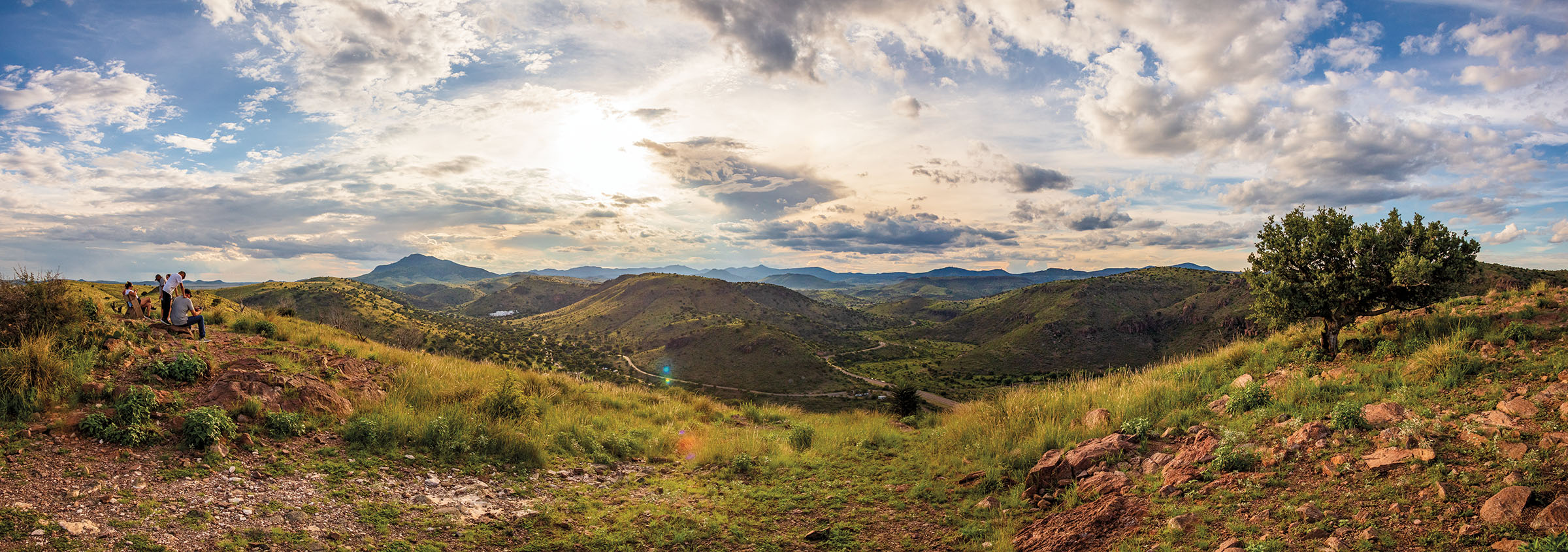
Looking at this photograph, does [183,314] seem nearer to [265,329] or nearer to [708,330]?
[265,329]

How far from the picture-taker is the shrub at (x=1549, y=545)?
4.11m

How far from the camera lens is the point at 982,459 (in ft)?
33.1

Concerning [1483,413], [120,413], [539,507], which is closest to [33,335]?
[120,413]

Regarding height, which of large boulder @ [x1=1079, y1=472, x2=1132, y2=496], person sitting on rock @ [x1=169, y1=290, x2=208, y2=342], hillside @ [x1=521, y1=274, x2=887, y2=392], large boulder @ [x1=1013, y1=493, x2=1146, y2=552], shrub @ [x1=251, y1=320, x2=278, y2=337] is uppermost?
person sitting on rock @ [x1=169, y1=290, x2=208, y2=342]

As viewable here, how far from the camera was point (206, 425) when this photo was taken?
24.6 ft

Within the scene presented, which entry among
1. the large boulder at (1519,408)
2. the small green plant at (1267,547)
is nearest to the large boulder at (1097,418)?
the large boulder at (1519,408)

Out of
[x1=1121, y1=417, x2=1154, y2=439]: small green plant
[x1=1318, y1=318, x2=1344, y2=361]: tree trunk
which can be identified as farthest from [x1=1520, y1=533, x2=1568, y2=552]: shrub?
[x1=1318, y1=318, x2=1344, y2=361]: tree trunk

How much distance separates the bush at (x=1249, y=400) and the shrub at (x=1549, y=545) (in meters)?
5.04

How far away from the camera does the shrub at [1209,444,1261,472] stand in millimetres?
7023

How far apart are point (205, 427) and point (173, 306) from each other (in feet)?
30.9

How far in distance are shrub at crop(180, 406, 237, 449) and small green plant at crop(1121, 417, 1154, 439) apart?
13989mm

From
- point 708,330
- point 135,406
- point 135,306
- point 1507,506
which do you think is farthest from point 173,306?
point 708,330

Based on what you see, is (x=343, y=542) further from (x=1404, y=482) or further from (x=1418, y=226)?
(x=1418, y=226)

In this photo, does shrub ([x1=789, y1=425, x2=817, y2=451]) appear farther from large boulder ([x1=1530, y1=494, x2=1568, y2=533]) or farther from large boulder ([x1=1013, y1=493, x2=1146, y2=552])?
large boulder ([x1=1530, y1=494, x2=1568, y2=533])
